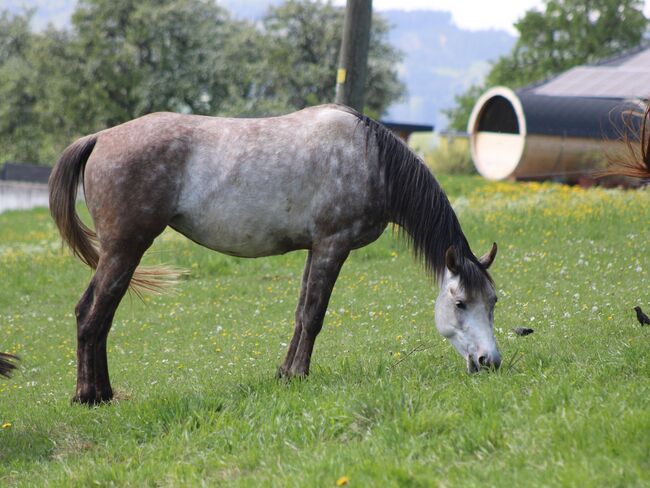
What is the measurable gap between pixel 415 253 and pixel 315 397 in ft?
6.07

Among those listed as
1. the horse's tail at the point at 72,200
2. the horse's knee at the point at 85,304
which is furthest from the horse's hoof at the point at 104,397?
the horse's tail at the point at 72,200

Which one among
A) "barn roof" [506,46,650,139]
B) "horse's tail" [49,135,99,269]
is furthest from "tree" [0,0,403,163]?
"horse's tail" [49,135,99,269]

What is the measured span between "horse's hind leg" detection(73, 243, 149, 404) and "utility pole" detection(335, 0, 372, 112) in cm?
594

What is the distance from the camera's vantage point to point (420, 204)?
7.24 metres

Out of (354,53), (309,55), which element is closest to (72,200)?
(354,53)

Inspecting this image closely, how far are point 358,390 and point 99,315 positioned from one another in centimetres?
244

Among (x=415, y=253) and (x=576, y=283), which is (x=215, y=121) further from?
(x=576, y=283)

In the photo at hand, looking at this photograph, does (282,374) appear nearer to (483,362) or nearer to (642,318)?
(483,362)

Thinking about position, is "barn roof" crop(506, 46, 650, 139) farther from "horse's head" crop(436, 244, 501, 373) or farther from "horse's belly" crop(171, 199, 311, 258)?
"horse's belly" crop(171, 199, 311, 258)

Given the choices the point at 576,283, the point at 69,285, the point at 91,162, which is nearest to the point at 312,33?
the point at 69,285

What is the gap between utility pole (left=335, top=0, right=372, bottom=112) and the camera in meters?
12.3

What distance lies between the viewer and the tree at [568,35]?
56594 millimetres

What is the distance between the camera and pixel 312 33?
51.6 meters

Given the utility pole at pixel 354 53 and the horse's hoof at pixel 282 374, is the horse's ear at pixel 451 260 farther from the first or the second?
the utility pole at pixel 354 53
